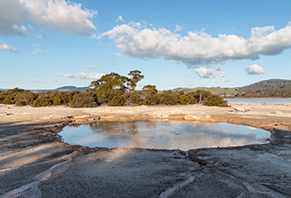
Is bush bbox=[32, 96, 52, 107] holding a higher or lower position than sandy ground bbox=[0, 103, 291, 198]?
higher

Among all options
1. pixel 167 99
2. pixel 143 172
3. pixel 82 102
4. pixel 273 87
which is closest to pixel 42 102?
pixel 82 102

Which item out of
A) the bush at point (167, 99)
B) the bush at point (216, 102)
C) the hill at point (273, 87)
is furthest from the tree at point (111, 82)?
the hill at point (273, 87)

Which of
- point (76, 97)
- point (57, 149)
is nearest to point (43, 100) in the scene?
point (76, 97)

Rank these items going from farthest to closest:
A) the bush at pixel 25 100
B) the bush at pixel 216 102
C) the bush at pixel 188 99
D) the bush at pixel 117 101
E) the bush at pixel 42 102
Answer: the bush at pixel 188 99
the bush at pixel 25 100
the bush at pixel 216 102
the bush at pixel 117 101
the bush at pixel 42 102

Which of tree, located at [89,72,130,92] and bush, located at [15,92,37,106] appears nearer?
bush, located at [15,92,37,106]

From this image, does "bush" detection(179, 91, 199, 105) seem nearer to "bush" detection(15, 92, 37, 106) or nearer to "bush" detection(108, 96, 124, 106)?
"bush" detection(108, 96, 124, 106)

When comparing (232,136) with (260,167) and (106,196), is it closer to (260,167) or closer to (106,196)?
(260,167)

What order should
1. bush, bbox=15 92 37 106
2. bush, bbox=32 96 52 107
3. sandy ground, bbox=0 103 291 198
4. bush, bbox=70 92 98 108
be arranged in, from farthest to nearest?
1. bush, bbox=15 92 37 106
2. bush, bbox=32 96 52 107
3. bush, bbox=70 92 98 108
4. sandy ground, bbox=0 103 291 198

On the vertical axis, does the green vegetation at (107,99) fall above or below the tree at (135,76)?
below

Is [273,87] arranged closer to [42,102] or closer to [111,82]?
[111,82]

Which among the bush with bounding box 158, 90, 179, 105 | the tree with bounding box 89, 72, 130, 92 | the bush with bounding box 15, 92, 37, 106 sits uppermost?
the tree with bounding box 89, 72, 130, 92

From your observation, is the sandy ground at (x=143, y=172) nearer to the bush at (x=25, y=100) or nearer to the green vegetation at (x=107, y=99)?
the green vegetation at (x=107, y=99)

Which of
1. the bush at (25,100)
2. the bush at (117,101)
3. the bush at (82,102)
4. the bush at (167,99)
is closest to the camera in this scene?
the bush at (82,102)

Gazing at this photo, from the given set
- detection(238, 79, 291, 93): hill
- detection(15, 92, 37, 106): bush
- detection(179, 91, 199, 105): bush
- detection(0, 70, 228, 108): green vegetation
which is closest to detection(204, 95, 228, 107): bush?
detection(0, 70, 228, 108): green vegetation
